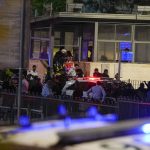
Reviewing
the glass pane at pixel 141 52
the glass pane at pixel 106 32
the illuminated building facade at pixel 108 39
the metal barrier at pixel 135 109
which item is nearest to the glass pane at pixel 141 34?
the illuminated building facade at pixel 108 39

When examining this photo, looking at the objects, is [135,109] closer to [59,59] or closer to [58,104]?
[58,104]

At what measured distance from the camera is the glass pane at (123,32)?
119 ft

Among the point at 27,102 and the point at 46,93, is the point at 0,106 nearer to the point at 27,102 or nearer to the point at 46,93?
the point at 27,102

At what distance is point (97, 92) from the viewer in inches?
760

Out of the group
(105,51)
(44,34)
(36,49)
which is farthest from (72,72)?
(44,34)

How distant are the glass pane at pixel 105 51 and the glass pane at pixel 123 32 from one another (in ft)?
2.06

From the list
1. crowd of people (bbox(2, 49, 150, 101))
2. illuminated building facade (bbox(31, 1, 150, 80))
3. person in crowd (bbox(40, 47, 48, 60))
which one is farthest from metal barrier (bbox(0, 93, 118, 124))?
person in crowd (bbox(40, 47, 48, 60))

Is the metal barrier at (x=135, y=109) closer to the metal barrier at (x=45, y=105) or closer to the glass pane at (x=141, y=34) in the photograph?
the metal barrier at (x=45, y=105)

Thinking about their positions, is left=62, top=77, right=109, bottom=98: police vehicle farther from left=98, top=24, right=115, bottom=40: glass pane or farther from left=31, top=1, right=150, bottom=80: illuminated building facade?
left=98, top=24, right=115, bottom=40: glass pane

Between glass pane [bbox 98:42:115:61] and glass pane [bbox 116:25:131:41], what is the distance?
627mm

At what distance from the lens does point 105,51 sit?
119 feet

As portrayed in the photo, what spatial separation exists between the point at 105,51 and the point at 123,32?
63.1 inches

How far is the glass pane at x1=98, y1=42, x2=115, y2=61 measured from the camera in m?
36.4

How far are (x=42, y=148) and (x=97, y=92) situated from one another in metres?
16.3
